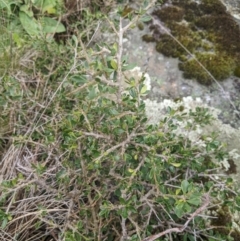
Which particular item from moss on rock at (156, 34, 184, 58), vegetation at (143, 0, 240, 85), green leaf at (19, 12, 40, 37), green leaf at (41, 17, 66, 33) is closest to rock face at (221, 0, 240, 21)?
vegetation at (143, 0, 240, 85)

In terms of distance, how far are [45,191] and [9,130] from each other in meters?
0.38

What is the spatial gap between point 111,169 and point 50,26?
1249mm

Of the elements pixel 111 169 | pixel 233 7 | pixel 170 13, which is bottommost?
pixel 111 169

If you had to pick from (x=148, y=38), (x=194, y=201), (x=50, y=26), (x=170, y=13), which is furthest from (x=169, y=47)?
(x=194, y=201)

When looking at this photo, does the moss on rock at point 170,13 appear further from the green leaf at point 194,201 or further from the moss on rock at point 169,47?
the green leaf at point 194,201

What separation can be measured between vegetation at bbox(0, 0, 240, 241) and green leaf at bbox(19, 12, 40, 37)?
62cm

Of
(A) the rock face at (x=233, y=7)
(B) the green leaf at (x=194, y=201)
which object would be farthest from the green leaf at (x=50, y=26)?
(B) the green leaf at (x=194, y=201)

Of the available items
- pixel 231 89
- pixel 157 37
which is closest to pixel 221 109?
pixel 231 89

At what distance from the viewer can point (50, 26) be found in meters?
2.57

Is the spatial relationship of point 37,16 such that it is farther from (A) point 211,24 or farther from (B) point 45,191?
(B) point 45,191

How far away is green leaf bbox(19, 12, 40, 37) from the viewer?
8.36 ft

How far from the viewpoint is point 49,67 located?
2176 millimetres

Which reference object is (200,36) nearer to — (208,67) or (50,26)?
(208,67)

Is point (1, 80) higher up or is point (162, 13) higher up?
point (162, 13)
